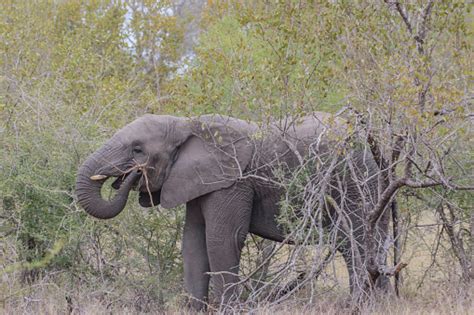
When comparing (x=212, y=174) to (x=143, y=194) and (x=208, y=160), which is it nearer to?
(x=208, y=160)

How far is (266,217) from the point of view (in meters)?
8.66

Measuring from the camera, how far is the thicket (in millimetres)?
7145

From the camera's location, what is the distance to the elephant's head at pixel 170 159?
8164 mm

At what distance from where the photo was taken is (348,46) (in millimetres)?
7449

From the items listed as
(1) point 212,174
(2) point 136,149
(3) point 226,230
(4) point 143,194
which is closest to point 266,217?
(3) point 226,230

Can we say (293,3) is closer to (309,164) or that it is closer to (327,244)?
(309,164)

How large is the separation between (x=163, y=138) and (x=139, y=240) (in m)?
1.07

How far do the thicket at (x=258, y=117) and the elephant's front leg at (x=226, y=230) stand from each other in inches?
13.2

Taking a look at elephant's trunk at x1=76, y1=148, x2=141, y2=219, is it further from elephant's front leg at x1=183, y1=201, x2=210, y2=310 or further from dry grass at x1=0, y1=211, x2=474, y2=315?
elephant's front leg at x1=183, y1=201, x2=210, y2=310

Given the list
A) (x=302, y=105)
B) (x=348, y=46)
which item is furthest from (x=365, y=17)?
(x=302, y=105)

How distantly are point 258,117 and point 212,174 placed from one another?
87 centimetres

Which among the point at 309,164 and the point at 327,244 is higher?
the point at 309,164

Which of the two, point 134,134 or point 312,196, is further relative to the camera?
point 134,134

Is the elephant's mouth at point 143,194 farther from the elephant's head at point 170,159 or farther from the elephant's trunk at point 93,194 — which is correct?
the elephant's trunk at point 93,194
